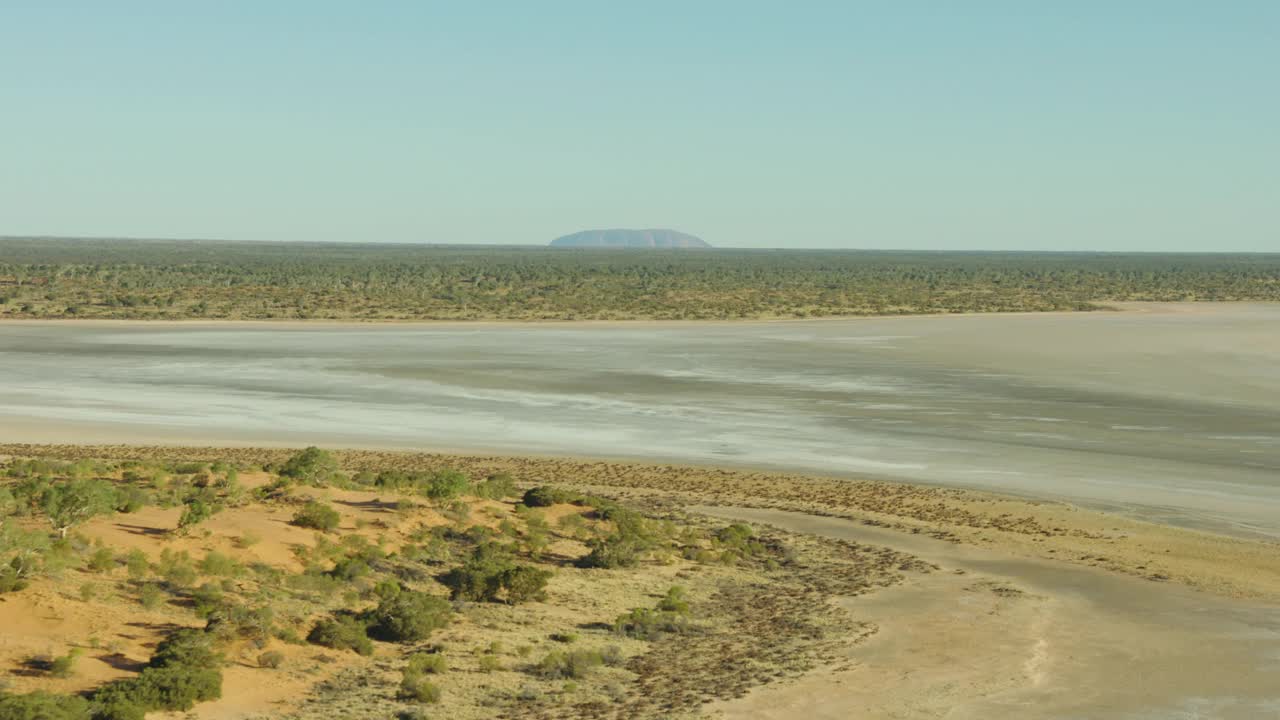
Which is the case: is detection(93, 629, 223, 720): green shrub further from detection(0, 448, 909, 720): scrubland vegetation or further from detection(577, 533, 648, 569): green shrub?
detection(577, 533, 648, 569): green shrub

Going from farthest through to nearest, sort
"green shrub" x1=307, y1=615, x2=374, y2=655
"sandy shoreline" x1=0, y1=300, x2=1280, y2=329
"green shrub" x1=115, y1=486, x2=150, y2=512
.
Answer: "sandy shoreline" x1=0, y1=300, x2=1280, y2=329
"green shrub" x1=115, y1=486, x2=150, y2=512
"green shrub" x1=307, y1=615, x2=374, y2=655

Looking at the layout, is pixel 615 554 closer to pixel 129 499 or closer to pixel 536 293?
pixel 129 499

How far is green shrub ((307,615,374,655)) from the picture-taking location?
20172mm

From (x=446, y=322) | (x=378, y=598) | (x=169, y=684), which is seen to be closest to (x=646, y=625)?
(x=378, y=598)

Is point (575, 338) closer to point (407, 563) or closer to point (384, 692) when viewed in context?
point (407, 563)

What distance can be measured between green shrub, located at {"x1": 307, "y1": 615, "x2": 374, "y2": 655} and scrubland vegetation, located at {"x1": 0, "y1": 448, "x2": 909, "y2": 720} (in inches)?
1.3

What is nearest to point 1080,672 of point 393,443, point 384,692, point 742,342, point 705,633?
point 705,633

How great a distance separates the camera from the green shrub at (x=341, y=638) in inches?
794

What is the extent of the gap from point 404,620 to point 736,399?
3204 cm

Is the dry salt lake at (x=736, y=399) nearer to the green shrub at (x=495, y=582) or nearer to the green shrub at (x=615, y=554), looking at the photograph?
the green shrub at (x=615, y=554)

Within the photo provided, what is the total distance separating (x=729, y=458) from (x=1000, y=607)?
15.8m

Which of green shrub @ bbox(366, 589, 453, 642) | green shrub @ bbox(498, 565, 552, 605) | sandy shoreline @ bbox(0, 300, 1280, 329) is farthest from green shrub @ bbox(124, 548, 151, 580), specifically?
sandy shoreline @ bbox(0, 300, 1280, 329)

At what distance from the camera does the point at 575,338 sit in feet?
263

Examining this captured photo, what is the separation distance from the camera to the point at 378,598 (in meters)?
22.7
